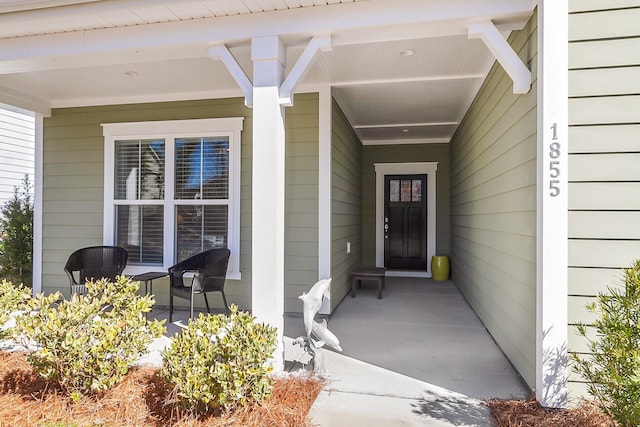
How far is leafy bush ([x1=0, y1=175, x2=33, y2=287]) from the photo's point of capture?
17.3 feet

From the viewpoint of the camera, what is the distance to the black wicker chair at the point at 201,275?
3727 millimetres

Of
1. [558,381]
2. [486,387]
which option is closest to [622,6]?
[558,381]

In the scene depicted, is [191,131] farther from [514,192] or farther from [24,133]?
[24,133]

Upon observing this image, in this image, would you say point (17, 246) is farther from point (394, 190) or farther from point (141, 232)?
point (394, 190)

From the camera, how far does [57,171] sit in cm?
494

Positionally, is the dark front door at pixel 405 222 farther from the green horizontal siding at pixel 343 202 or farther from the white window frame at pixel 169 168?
the white window frame at pixel 169 168

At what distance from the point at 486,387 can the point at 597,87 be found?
2.01 m

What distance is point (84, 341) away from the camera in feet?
7.25

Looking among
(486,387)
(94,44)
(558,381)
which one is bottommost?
(486,387)

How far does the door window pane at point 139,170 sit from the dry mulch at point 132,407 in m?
2.59

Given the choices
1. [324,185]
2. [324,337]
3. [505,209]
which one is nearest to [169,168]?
[324,185]

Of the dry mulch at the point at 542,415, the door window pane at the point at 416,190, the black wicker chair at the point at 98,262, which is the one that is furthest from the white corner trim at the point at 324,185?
the door window pane at the point at 416,190

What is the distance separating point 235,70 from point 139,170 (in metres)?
2.63

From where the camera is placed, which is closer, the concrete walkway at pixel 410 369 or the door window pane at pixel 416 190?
the concrete walkway at pixel 410 369
